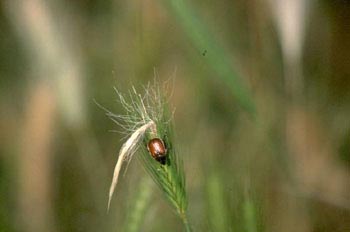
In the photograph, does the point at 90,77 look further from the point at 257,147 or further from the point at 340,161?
the point at 340,161

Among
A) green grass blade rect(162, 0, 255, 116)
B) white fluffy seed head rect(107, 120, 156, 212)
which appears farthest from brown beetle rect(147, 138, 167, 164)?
green grass blade rect(162, 0, 255, 116)

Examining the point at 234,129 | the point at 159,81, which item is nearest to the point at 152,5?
the point at 159,81

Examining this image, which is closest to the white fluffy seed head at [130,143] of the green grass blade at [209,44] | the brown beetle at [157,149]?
the brown beetle at [157,149]

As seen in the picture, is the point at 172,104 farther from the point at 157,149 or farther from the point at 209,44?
the point at 157,149

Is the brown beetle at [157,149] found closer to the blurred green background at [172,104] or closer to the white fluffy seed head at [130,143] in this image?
the white fluffy seed head at [130,143]

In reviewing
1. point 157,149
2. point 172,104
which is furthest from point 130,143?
point 172,104

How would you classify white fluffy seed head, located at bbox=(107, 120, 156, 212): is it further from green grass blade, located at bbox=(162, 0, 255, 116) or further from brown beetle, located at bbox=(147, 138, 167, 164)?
green grass blade, located at bbox=(162, 0, 255, 116)
